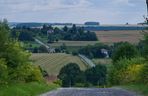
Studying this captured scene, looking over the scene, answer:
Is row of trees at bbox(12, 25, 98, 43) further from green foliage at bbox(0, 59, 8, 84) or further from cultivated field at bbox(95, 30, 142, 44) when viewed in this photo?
green foliage at bbox(0, 59, 8, 84)

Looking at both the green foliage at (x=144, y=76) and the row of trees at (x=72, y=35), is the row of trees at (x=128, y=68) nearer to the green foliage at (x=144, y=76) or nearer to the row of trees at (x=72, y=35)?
the green foliage at (x=144, y=76)

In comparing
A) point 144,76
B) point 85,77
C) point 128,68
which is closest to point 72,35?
point 85,77

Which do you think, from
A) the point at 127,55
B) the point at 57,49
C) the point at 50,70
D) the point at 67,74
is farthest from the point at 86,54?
the point at 127,55

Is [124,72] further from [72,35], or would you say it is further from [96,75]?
[72,35]

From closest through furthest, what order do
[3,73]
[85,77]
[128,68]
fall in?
1. [3,73]
2. [128,68]
3. [85,77]

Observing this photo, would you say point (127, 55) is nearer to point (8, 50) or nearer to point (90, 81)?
point (90, 81)

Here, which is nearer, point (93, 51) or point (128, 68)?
point (128, 68)

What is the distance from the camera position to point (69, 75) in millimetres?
83000

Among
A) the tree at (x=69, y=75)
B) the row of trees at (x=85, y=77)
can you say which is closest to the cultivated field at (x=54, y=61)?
the tree at (x=69, y=75)

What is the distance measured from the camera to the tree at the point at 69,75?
79.0 m

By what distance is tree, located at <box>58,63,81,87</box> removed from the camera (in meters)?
79.0

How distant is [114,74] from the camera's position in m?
55.0

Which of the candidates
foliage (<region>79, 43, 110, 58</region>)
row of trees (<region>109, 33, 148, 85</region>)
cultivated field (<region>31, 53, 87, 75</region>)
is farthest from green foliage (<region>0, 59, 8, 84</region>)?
foliage (<region>79, 43, 110, 58</region>)

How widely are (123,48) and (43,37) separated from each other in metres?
86.4
